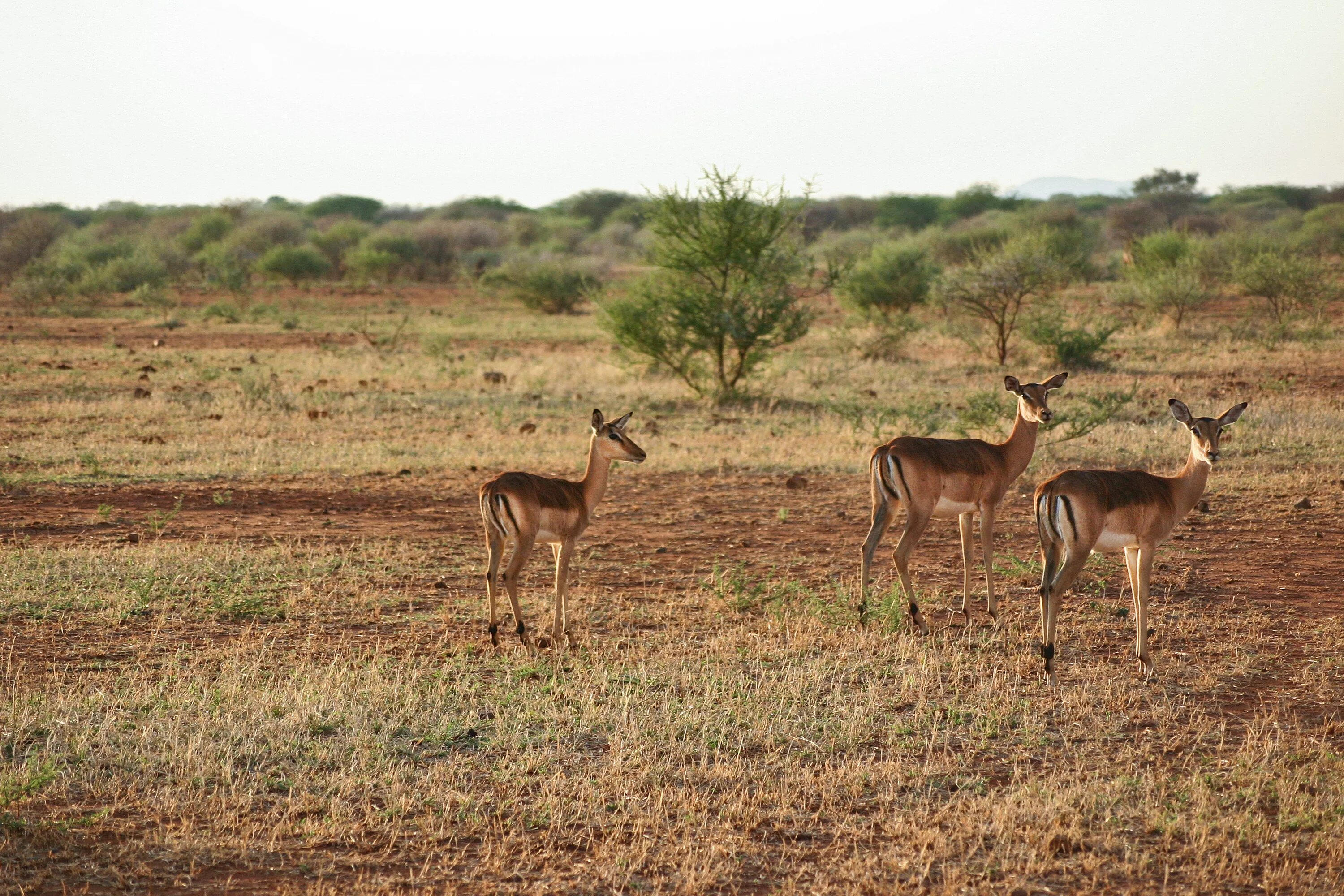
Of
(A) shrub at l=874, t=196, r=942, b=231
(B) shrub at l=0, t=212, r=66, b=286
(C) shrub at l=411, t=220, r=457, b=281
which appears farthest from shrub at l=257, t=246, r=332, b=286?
(A) shrub at l=874, t=196, r=942, b=231

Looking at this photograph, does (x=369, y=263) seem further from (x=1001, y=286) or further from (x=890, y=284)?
(x=1001, y=286)

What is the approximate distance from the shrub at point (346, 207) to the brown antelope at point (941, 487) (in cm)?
7187

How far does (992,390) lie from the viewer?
18.7 meters

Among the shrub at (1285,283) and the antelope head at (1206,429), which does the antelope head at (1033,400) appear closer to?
the antelope head at (1206,429)

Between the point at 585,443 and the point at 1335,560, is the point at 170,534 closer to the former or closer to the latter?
the point at 585,443

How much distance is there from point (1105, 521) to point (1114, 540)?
0.55ft

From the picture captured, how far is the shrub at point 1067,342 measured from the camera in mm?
21453

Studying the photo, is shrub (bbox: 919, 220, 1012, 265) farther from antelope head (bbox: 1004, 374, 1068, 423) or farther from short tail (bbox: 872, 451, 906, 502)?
short tail (bbox: 872, 451, 906, 502)

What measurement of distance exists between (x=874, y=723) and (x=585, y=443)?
8.68 m

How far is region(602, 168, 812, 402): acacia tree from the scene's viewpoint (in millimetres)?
18672

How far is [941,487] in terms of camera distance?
8.02 m

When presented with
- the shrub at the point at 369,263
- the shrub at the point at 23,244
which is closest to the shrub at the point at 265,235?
the shrub at the point at 369,263

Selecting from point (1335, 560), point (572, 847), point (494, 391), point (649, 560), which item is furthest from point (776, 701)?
point (494, 391)

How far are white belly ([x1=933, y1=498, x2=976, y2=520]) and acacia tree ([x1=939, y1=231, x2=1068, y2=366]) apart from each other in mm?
14900
